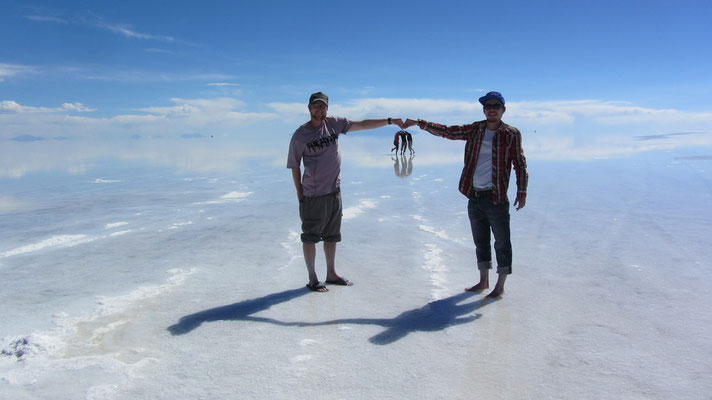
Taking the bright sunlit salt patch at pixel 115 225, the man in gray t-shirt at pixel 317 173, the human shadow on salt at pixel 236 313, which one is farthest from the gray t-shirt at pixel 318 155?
the bright sunlit salt patch at pixel 115 225

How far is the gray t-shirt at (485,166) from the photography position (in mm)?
4078

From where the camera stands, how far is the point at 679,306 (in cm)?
384

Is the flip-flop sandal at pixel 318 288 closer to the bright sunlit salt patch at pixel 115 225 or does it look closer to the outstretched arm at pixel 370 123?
the outstretched arm at pixel 370 123

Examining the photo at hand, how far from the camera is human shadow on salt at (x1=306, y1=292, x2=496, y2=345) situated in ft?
11.1

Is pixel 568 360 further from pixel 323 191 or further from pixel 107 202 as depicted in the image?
pixel 107 202

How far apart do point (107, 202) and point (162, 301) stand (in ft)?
24.2

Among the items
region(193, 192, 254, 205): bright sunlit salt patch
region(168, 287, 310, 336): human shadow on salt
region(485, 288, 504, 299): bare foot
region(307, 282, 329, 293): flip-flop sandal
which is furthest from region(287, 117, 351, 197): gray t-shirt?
region(193, 192, 254, 205): bright sunlit salt patch

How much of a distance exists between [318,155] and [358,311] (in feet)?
4.84

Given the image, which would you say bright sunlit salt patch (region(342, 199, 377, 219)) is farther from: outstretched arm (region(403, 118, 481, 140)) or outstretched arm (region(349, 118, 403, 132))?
outstretched arm (region(403, 118, 481, 140))

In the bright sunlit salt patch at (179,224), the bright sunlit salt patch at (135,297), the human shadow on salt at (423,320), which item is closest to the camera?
the human shadow on salt at (423,320)

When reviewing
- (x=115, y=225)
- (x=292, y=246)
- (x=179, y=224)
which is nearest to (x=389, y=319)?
(x=292, y=246)

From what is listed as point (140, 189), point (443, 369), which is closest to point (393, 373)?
point (443, 369)

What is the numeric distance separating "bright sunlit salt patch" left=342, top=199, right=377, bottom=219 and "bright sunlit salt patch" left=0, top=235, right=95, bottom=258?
412 centimetres

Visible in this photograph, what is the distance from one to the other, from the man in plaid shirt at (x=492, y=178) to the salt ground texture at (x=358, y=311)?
1.23 ft
